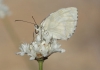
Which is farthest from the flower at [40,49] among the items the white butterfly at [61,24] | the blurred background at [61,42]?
the blurred background at [61,42]

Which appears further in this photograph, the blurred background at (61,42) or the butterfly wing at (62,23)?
the blurred background at (61,42)

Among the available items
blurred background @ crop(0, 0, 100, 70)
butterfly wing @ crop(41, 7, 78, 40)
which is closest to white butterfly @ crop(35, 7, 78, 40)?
butterfly wing @ crop(41, 7, 78, 40)

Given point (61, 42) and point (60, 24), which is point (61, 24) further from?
point (61, 42)

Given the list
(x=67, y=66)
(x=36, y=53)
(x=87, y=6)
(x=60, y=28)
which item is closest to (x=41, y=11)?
(x=87, y=6)

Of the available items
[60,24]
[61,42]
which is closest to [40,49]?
[60,24]

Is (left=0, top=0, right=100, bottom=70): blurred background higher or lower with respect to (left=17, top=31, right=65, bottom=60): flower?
higher

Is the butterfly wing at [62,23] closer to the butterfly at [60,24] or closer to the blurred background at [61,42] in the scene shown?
the butterfly at [60,24]

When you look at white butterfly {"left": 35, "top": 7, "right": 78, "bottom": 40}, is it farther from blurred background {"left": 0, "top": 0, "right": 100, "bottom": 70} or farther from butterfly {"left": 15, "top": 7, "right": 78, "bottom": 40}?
blurred background {"left": 0, "top": 0, "right": 100, "bottom": 70}
